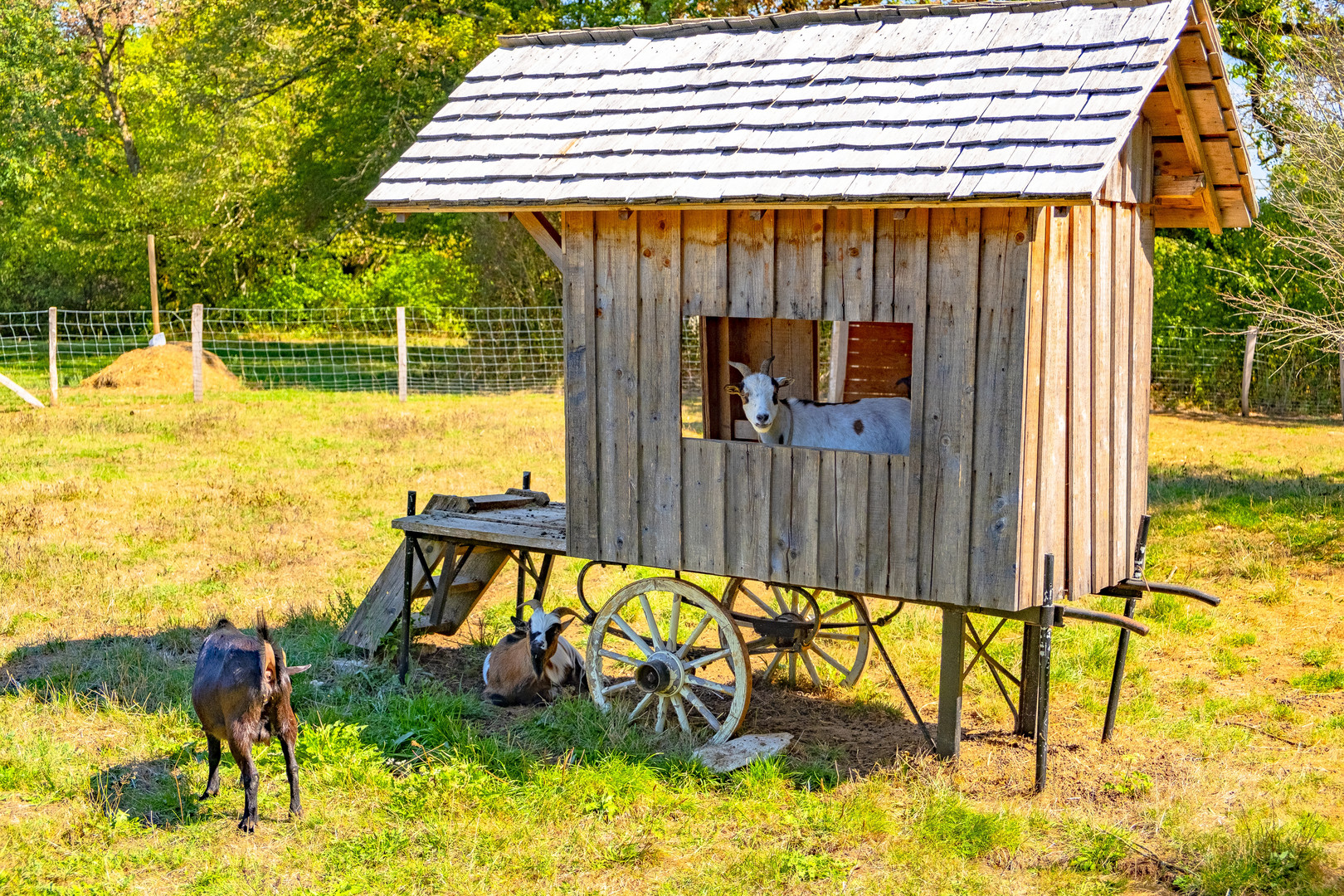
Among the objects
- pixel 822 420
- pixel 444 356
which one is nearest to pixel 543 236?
pixel 822 420

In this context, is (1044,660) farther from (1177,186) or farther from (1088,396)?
(1177,186)

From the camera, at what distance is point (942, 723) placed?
6.80 meters

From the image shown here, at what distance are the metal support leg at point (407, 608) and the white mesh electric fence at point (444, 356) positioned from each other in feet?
34.6

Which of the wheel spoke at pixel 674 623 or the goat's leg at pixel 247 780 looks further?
the wheel spoke at pixel 674 623

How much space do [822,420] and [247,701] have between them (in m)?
3.80

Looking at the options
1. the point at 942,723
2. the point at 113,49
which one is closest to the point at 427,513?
the point at 942,723

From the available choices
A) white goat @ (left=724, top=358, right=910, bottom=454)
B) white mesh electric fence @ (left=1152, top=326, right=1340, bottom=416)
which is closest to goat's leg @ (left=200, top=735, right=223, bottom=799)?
white goat @ (left=724, top=358, right=910, bottom=454)

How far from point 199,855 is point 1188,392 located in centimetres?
2012

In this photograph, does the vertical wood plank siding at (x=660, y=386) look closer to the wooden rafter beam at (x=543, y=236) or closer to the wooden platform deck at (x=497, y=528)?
the wooden rafter beam at (x=543, y=236)

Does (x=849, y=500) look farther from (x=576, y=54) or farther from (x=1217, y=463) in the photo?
(x=1217, y=463)

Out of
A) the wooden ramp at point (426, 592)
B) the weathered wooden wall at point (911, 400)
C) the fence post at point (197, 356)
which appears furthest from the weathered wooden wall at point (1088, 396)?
the fence post at point (197, 356)

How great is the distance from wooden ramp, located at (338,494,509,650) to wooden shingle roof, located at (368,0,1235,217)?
2.72 m

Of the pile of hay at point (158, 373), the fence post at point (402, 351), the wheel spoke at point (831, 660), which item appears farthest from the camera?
the pile of hay at point (158, 373)

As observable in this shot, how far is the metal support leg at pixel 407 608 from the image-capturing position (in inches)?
328
